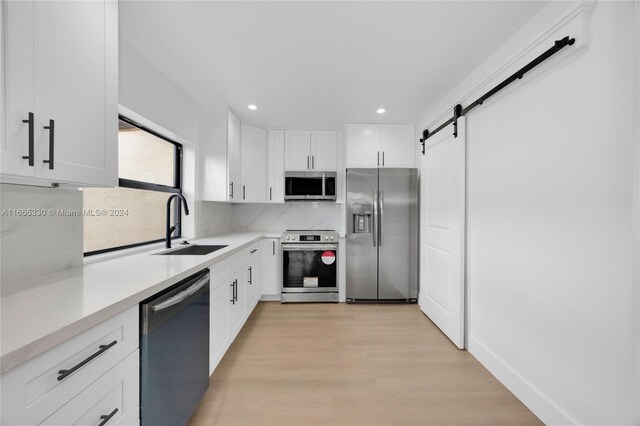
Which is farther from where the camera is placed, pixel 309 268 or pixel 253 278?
pixel 309 268

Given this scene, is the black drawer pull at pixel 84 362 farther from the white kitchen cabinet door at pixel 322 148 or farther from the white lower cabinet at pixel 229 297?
the white kitchen cabinet door at pixel 322 148

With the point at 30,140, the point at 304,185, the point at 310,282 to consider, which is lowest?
the point at 310,282

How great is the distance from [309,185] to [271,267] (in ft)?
4.09

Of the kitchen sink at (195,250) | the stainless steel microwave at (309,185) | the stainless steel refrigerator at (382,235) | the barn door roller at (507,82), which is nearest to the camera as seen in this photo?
the barn door roller at (507,82)

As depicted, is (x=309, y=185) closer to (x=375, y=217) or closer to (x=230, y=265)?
(x=375, y=217)

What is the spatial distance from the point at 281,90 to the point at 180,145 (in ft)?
4.22

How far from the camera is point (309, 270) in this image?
3391 mm

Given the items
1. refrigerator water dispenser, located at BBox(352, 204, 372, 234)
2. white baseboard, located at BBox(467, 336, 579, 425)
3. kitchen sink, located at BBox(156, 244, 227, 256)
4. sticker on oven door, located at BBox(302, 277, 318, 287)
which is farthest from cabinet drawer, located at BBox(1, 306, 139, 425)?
refrigerator water dispenser, located at BBox(352, 204, 372, 234)

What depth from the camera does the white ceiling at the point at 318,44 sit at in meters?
1.48

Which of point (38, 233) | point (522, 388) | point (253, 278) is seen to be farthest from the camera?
point (253, 278)

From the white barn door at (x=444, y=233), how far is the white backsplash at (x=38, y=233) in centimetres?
271

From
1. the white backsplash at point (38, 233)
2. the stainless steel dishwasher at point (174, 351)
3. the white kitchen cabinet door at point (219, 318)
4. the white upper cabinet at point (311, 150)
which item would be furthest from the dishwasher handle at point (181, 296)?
the white upper cabinet at point (311, 150)

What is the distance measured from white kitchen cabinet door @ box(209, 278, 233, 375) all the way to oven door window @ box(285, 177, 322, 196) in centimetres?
178

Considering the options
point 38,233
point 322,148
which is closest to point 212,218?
point 322,148
